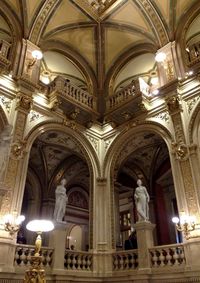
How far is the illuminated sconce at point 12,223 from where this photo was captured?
22.9ft

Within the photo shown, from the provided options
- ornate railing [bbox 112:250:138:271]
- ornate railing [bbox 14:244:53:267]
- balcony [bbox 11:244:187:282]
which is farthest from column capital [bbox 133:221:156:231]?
ornate railing [bbox 14:244:53:267]

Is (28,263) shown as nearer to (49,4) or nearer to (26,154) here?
(26,154)

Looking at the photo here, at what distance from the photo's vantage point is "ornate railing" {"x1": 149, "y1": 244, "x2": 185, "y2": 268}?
23.7 feet

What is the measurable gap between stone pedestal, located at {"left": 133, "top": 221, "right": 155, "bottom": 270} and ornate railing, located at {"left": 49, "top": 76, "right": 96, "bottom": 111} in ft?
15.4

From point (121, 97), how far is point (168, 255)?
593 centimetres

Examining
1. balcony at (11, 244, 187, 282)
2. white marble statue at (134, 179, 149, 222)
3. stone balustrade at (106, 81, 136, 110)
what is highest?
stone balustrade at (106, 81, 136, 110)

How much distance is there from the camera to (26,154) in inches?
326

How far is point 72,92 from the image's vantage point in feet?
34.8

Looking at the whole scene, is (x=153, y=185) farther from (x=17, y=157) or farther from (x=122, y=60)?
(x=17, y=157)

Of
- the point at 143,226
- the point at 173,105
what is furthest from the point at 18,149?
the point at 173,105

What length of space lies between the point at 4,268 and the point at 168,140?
223 inches

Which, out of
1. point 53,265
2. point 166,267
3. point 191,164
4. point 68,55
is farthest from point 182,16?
point 53,265

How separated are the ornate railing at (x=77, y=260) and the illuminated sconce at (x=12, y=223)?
5.84 ft

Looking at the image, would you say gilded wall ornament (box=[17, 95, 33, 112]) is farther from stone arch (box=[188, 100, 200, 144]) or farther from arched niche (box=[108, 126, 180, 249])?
stone arch (box=[188, 100, 200, 144])
